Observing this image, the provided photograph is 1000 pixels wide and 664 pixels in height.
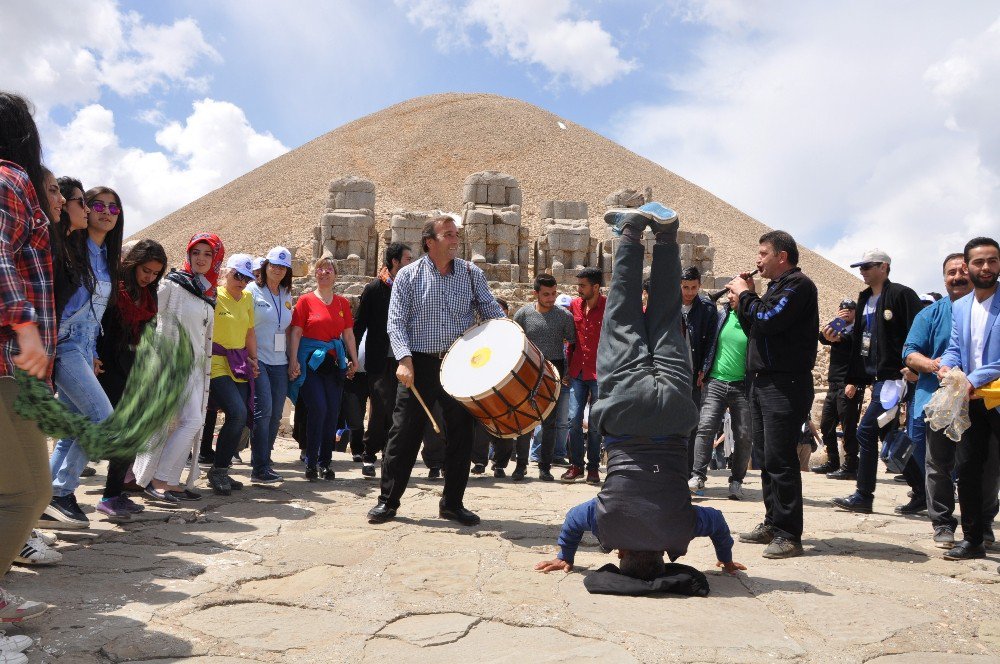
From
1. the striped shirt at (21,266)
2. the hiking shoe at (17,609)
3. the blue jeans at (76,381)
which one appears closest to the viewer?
the striped shirt at (21,266)

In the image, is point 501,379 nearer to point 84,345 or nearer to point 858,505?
point 84,345

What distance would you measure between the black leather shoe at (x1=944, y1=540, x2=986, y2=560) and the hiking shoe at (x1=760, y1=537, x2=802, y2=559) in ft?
3.09

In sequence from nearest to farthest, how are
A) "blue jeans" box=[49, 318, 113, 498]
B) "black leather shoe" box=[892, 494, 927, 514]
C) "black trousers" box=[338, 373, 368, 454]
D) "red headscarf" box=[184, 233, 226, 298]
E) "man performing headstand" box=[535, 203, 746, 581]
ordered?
"man performing headstand" box=[535, 203, 746, 581] → "blue jeans" box=[49, 318, 113, 498] → "red headscarf" box=[184, 233, 226, 298] → "black leather shoe" box=[892, 494, 927, 514] → "black trousers" box=[338, 373, 368, 454]

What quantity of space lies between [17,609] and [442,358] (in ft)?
9.49

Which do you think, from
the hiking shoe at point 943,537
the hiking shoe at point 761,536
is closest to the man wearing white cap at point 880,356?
the hiking shoe at point 943,537

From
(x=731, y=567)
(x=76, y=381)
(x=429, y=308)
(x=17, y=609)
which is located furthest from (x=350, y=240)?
(x=17, y=609)

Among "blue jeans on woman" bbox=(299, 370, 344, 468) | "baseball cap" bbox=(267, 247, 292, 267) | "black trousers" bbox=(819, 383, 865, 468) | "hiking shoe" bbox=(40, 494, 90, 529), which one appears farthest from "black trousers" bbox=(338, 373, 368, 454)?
"black trousers" bbox=(819, 383, 865, 468)

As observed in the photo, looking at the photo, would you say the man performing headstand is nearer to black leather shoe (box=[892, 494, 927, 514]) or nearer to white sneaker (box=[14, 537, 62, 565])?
white sneaker (box=[14, 537, 62, 565])

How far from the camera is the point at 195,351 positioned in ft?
18.5

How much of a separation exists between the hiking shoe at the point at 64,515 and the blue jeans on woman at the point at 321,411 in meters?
2.38

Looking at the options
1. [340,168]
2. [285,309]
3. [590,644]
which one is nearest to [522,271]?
[285,309]

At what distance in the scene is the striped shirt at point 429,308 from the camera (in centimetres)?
552

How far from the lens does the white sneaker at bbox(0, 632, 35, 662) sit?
290 cm

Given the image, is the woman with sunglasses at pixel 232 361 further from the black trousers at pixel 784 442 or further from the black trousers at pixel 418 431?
the black trousers at pixel 784 442
